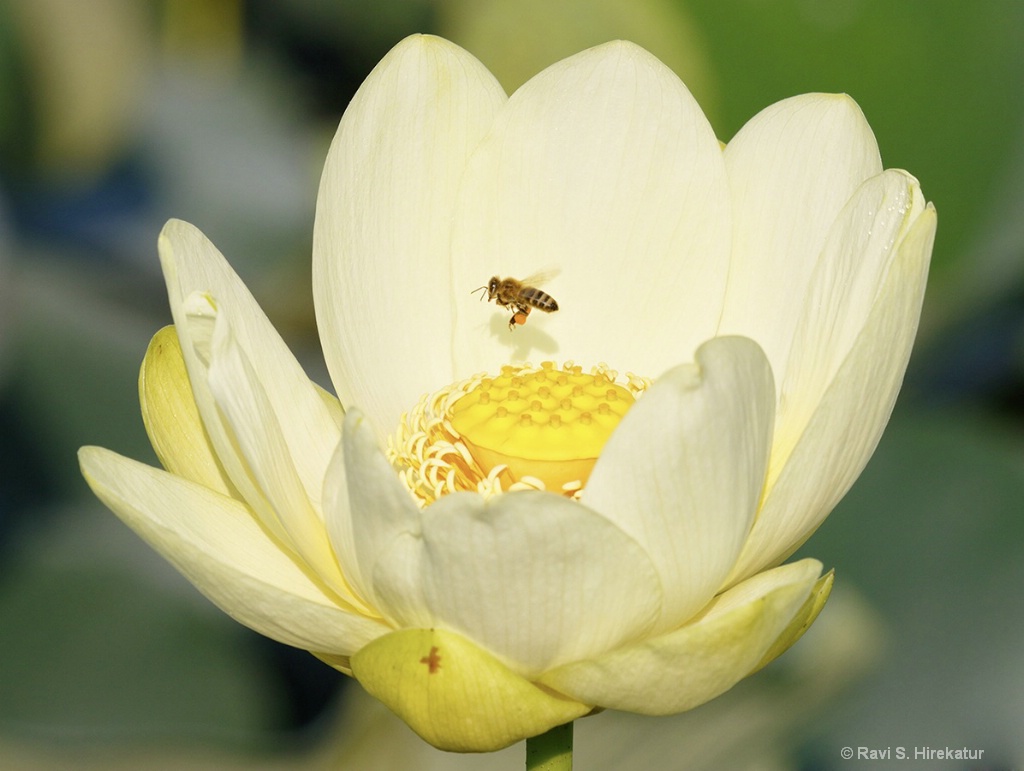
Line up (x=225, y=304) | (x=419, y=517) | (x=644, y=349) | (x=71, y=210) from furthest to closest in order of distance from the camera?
(x=71, y=210), (x=644, y=349), (x=225, y=304), (x=419, y=517)

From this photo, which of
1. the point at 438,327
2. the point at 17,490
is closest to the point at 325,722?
the point at 17,490

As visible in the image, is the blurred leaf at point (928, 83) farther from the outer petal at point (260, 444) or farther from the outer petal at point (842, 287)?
the outer petal at point (260, 444)

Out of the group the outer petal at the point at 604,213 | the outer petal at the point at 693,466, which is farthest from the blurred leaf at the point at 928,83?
the outer petal at the point at 693,466

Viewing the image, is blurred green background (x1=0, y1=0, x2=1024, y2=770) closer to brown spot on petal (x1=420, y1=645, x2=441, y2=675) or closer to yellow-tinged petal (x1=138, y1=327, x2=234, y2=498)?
yellow-tinged petal (x1=138, y1=327, x2=234, y2=498)

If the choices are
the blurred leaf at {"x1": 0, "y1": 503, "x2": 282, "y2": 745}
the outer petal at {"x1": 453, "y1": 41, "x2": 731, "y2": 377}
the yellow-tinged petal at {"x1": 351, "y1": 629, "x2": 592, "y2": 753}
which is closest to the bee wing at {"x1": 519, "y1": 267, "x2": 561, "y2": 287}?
the outer petal at {"x1": 453, "y1": 41, "x2": 731, "y2": 377}

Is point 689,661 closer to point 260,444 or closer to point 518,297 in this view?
point 260,444

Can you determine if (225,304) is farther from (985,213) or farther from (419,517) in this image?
(985,213)

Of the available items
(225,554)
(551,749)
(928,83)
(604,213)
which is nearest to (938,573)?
(928,83)
